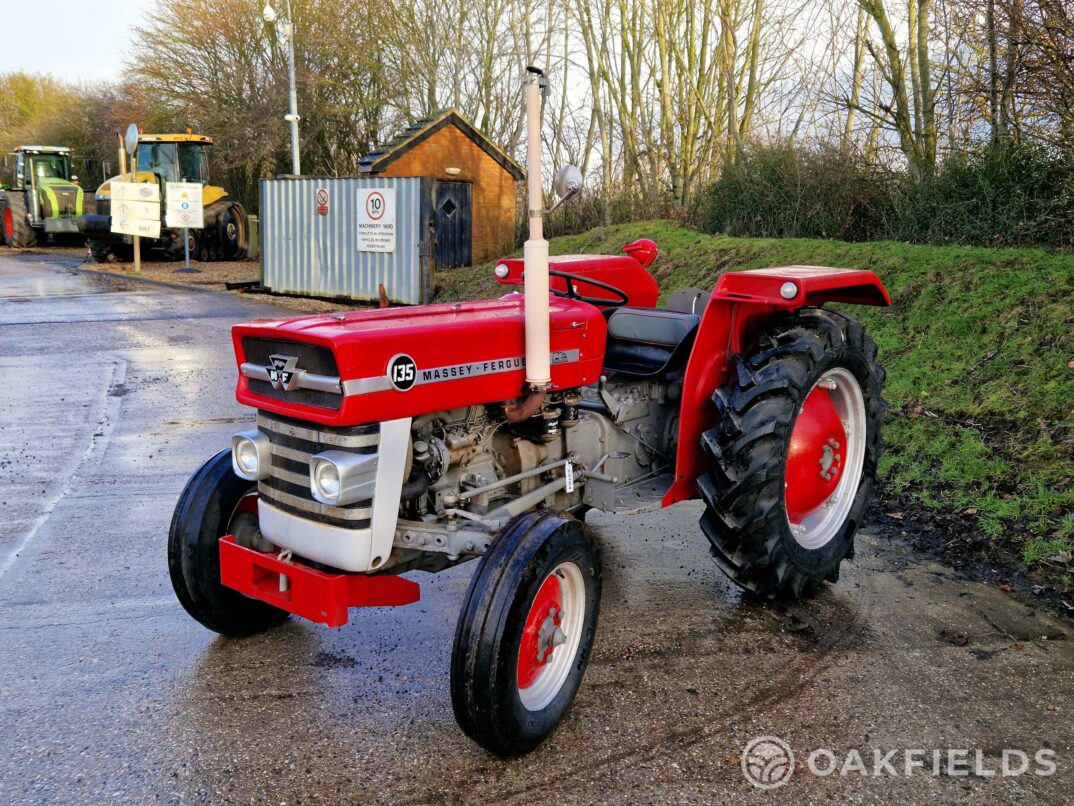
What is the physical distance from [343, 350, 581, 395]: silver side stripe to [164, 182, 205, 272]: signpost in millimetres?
17467

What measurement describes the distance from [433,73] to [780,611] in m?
18.2

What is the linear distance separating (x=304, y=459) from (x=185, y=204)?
1827 cm

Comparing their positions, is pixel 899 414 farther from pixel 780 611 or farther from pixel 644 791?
pixel 644 791

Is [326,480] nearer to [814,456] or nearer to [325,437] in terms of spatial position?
[325,437]

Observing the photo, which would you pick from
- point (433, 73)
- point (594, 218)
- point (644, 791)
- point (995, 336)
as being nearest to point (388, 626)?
point (644, 791)

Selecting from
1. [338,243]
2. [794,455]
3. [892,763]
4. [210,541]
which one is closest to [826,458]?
[794,455]

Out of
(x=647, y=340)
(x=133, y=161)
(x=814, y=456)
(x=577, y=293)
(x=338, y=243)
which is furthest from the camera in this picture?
(x=133, y=161)

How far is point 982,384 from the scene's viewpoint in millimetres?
5734

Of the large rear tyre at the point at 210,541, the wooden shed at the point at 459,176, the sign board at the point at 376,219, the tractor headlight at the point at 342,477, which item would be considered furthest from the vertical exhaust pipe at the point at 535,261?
the wooden shed at the point at 459,176

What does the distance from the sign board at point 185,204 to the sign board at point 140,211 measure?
70 cm

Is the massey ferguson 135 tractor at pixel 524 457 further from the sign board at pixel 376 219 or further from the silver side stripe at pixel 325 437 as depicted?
the sign board at pixel 376 219

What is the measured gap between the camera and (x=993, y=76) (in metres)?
7.59

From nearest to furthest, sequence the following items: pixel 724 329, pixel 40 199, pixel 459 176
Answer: pixel 724 329 → pixel 459 176 → pixel 40 199

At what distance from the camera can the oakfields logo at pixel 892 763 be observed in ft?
8.88
